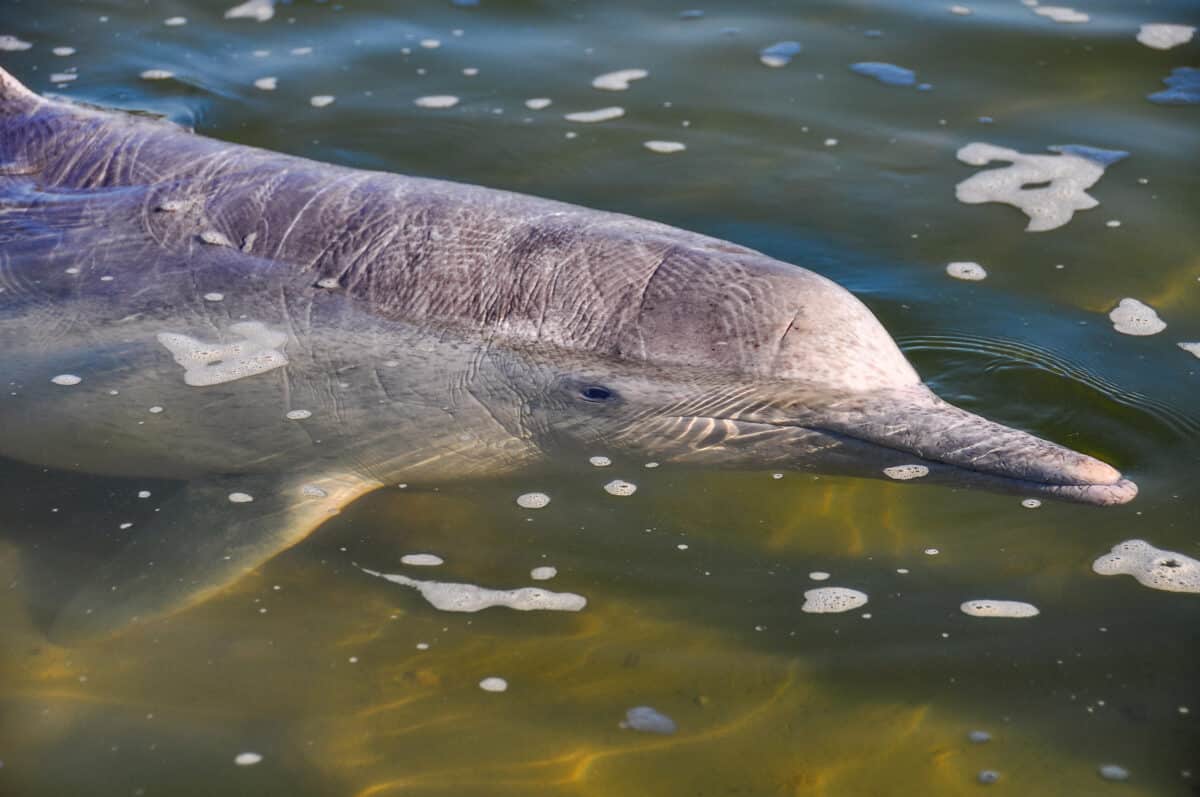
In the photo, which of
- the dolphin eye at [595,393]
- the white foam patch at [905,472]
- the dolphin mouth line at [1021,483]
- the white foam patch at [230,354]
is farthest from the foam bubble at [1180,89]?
the white foam patch at [230,354]

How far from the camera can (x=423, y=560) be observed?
19.7 ft

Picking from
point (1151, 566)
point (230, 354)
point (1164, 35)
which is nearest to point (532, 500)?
point (230, 354)

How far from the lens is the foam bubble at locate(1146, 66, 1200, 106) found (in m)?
11.4

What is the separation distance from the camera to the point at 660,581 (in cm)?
580

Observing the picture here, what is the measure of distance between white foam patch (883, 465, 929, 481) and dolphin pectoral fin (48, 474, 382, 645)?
2502 millimetres

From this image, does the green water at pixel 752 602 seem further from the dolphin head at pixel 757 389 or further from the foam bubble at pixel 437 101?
the foam bubble at pixel 437 101

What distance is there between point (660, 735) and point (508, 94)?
787 centimetres

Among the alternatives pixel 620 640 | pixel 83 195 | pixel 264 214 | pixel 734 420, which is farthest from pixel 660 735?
pixel 83 195

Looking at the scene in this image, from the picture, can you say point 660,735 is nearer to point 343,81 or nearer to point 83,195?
point 83,195

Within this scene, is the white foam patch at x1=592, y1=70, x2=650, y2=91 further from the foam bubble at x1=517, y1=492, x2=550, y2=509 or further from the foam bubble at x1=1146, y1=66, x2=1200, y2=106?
the foam bubble at x1=517, y1=492, x2=550, y2=509

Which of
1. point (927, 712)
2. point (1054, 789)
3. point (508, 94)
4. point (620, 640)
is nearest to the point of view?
point (1054, 789)

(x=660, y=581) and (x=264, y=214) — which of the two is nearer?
(x=660, y=581)

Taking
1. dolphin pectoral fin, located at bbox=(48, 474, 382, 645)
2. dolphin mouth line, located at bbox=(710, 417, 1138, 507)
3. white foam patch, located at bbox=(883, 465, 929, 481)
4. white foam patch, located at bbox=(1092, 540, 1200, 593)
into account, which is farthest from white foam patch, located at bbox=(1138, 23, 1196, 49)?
dolphin pectoral fin, located at bbox=(48, 474, 382, 645)

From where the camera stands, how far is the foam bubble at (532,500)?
6.42 m
